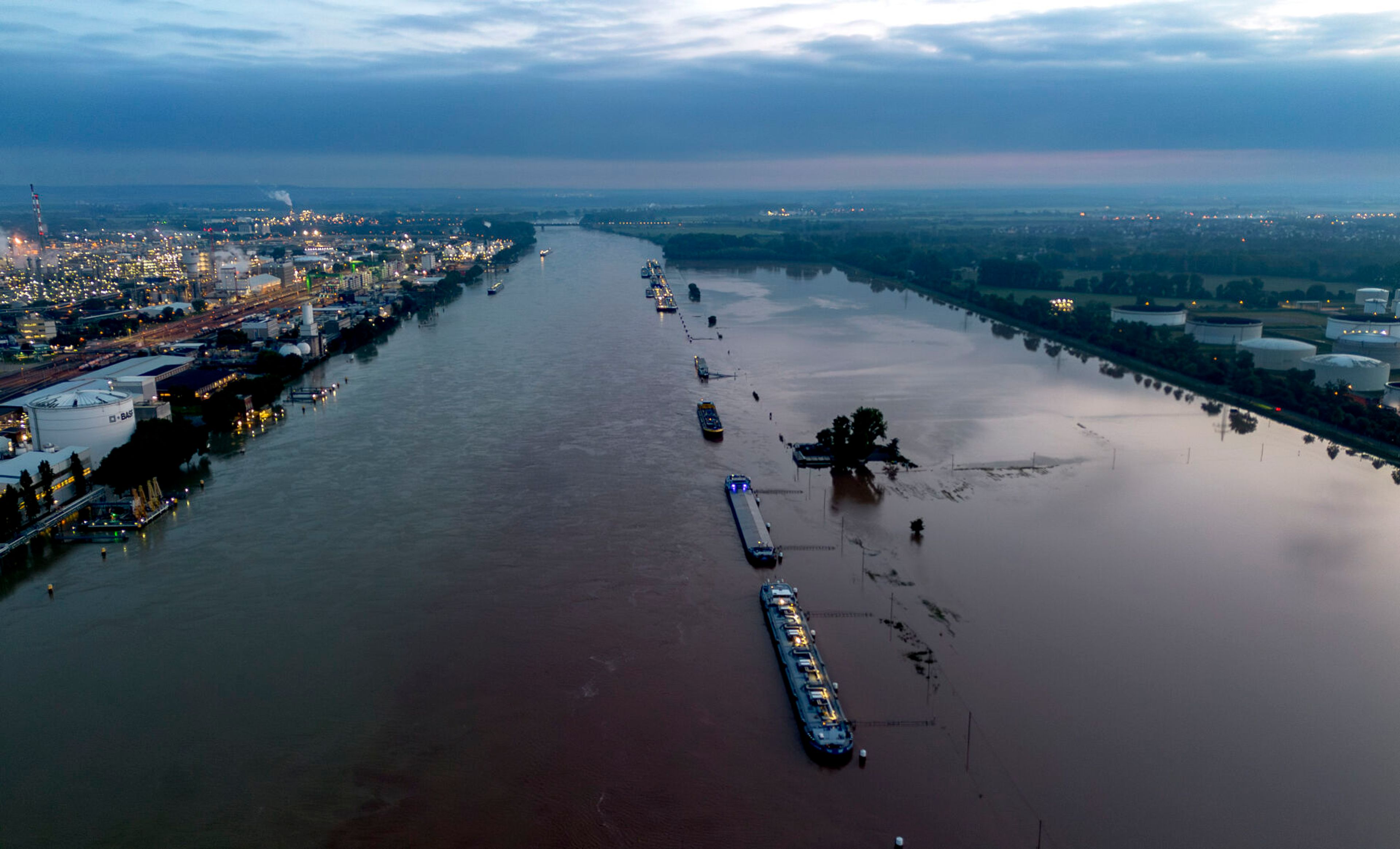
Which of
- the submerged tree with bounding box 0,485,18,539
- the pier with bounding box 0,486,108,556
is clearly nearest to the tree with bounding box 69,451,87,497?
the pier with bounding box 0,486,108,556

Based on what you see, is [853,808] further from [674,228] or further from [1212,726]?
[674,228]

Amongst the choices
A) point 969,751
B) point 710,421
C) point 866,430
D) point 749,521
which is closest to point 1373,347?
point 866,430

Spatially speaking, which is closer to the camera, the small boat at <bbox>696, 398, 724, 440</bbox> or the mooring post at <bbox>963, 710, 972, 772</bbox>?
the mooring post at <bbox>963, 710, 972, 772</bbox>

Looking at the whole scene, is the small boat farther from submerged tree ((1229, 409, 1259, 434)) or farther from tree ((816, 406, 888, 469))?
submerged tree ((1229, 409, 1259, 434))

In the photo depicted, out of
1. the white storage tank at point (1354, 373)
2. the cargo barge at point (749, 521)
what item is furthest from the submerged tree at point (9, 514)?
the white storage tank at point (1354, 373)

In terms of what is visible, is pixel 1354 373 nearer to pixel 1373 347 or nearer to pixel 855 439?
pixel 1373 347

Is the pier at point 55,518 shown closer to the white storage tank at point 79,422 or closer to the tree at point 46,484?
the tree at point 46,484
